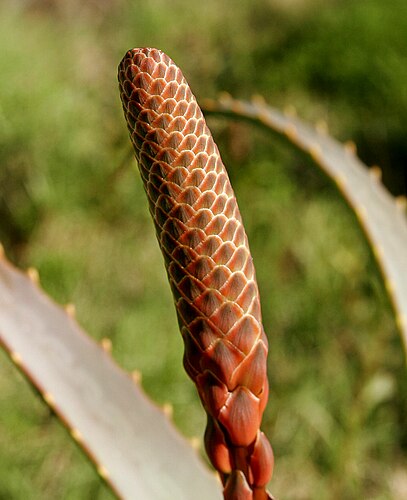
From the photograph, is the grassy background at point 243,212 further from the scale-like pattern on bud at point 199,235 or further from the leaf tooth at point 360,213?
the scale-like pattern on bud at point 199,235

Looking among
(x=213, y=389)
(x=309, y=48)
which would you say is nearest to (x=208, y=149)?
(x=213, y=389)

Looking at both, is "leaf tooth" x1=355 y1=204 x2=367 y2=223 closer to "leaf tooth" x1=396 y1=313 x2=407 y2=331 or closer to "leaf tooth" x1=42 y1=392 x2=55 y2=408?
"leaf tooth" x1=396 y1=313 x2=407 y2=331

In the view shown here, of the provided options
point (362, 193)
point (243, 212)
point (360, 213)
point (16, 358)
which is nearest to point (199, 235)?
point (16, 358)

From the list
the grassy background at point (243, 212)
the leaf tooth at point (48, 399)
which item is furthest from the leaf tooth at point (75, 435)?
the grassy background at point (243, 212)

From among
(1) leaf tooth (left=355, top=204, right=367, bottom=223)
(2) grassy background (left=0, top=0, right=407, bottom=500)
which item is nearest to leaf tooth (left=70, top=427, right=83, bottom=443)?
(1) leaf tooth (left=355, top=204, right=367, bottom=223)

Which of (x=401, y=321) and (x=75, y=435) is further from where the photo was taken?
(x=401, y=321)

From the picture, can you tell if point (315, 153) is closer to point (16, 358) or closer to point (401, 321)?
point (401, 321)

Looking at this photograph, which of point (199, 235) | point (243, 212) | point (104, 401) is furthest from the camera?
point (243, 212)
